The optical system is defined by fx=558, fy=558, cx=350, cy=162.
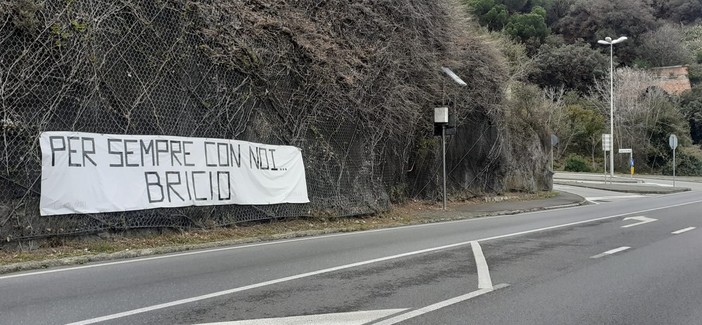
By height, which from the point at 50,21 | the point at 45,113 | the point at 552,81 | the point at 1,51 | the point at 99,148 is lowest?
the point at 99,148

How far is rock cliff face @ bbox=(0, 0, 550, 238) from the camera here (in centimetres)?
981

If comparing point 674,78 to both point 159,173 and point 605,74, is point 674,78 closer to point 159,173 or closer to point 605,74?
point 605,74

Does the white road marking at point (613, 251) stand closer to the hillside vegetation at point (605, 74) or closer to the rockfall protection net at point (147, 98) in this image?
the rockfall protection net at point (147, 98)

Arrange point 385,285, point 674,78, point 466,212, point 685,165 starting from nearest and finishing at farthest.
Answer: point 385,285 < point 466,212 < point 685,165 < point 674,78

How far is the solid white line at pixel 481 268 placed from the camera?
23.8 feet

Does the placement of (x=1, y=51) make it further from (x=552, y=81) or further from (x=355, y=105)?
(x=552, y=81)

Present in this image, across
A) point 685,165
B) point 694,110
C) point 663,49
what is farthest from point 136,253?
point 663,49

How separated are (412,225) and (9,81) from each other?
32.5 feet

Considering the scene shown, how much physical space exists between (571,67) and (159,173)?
64228mm

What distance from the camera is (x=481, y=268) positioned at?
27.5ft

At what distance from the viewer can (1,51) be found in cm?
948

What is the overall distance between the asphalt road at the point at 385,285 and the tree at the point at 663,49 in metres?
71.1

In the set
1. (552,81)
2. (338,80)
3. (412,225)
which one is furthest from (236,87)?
(552,81)

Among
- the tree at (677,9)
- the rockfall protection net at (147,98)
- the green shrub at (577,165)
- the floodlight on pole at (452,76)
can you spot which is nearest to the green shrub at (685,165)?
the green shrub at (577,165)
